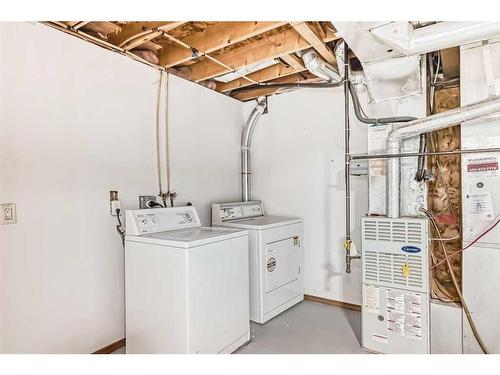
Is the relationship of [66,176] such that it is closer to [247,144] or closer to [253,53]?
[253,53]

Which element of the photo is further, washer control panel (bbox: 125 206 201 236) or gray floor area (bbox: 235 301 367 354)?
gray floor area (bbox: 235 301 367 354)

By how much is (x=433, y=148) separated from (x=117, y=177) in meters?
2.46

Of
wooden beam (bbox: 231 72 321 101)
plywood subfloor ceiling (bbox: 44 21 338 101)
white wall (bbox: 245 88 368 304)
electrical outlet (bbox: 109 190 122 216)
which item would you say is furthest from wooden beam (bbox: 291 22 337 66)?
electrical outlet (bbox: 109 190 122 216)

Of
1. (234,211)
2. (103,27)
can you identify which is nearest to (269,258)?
(234,211)

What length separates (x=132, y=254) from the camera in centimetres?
225

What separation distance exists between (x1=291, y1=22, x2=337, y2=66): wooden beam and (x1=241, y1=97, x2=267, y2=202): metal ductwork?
107cm

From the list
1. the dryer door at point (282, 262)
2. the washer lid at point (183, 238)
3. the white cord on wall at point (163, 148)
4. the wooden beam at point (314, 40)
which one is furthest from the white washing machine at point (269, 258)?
the wooden beam at point (314, 40)

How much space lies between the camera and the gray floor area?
2.40 meters

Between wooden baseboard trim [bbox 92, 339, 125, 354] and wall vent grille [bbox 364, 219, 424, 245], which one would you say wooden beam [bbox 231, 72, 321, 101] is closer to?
wall vent grille [bbox 364, 219, 424, 245]

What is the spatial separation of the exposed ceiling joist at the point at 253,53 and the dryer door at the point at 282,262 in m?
1.68

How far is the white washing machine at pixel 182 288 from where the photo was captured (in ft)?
6.45

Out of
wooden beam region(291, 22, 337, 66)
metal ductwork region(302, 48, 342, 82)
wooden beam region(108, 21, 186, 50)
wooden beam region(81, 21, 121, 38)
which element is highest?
wooden beam region(81, 21, 121, 38)

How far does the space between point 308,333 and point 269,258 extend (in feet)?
2.34
